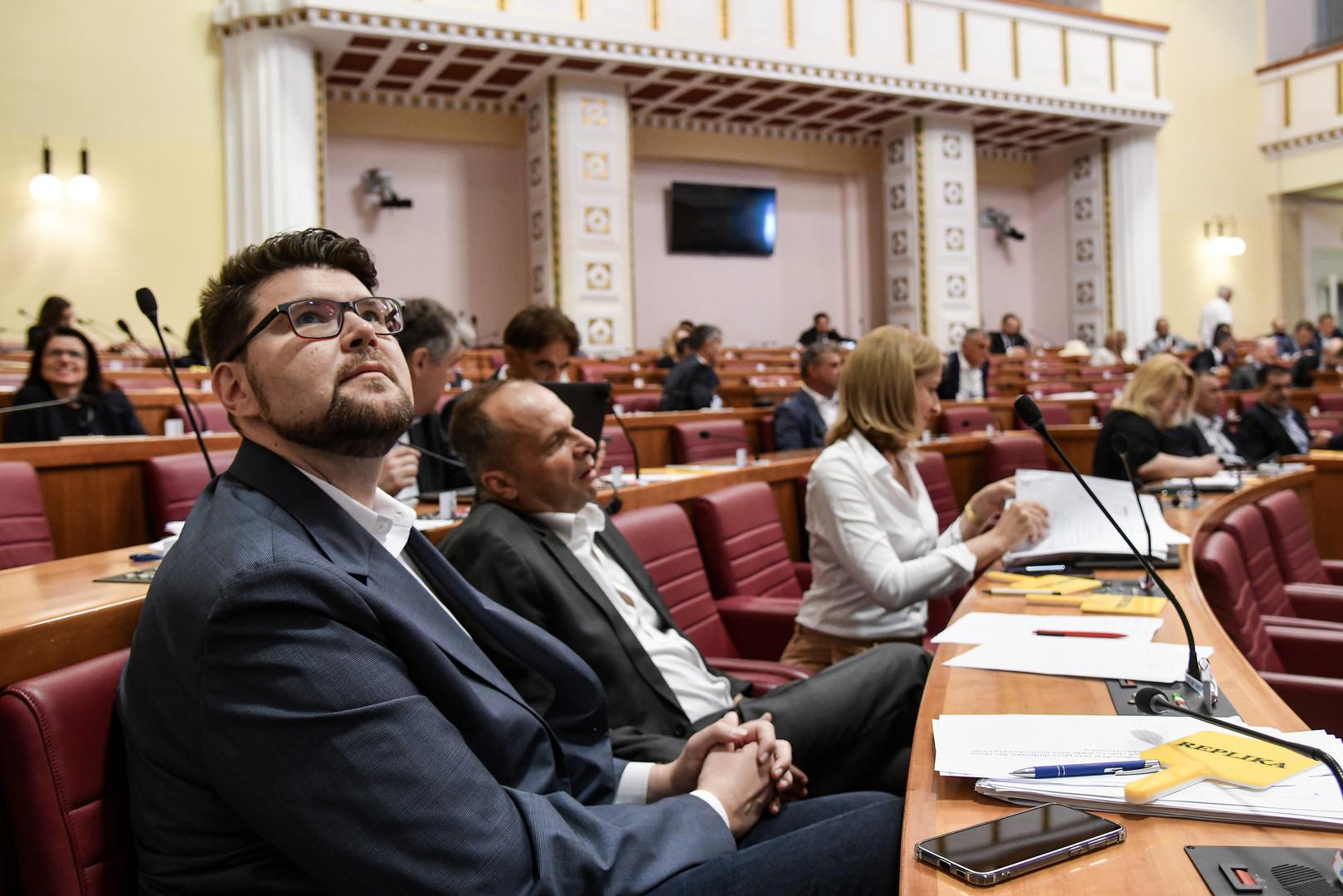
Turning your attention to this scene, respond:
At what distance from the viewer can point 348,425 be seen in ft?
4.00

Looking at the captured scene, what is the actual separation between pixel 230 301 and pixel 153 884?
635 mm

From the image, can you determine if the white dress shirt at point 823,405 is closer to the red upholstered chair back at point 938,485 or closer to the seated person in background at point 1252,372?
the red upholstered chair back at point 938,485

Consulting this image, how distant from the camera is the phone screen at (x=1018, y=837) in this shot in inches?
→ 35.9

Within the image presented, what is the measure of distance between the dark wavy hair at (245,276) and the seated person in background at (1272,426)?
5.78 m

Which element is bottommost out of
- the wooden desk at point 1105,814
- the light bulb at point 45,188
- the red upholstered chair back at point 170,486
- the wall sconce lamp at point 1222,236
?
the wooden desk at point 1105,814

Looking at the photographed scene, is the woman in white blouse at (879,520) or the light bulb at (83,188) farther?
the light bulb at (83,188)

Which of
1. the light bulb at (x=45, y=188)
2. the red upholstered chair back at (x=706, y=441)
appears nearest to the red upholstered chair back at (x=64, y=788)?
the red upholstered chair back at (x=706, y=441)

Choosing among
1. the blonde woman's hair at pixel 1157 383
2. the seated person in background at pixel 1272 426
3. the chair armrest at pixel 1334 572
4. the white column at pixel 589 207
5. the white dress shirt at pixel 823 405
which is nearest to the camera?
the chair armrest at pixel 1334 572

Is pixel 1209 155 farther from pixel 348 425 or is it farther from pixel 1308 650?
pixel 348 425

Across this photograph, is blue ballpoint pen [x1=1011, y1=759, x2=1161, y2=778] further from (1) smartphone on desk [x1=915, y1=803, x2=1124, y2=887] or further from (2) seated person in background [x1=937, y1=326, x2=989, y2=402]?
(2) seated person in background [x1=937, y1=326, x2=989, y2=402]

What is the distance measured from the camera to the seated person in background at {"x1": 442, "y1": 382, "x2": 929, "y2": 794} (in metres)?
1.76

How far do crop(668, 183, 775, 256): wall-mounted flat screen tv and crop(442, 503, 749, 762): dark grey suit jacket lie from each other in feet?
35.4

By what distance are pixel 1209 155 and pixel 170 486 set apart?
14.5 metres

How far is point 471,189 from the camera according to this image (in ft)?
36.9
